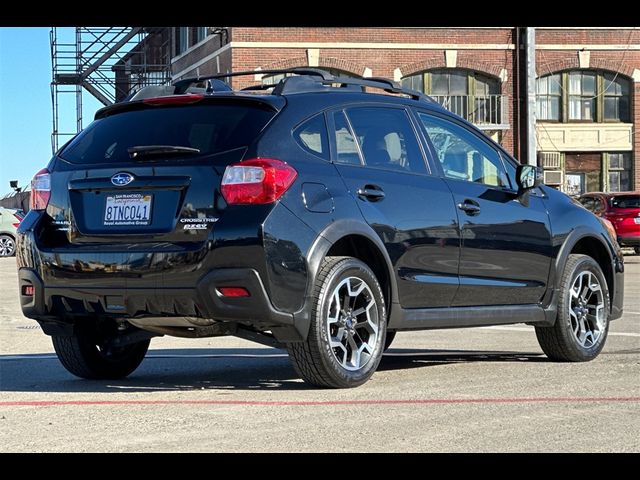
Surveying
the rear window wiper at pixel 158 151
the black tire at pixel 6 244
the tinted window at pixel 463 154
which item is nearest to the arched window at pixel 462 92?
the black tire at pixel 6 244

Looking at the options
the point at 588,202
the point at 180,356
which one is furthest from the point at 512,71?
the point at 180,356

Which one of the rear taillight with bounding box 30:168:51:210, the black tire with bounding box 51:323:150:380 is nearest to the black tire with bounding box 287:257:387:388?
the black tire with bounding box 51:323:150:380

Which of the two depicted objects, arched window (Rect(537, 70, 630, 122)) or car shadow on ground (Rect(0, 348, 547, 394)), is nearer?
car shadow on ground (Rect(0, 348, 547, 394))

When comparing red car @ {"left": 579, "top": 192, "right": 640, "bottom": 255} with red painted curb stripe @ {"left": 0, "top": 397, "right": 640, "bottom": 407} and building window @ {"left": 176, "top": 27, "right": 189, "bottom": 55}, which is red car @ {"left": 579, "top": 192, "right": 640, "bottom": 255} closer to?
building window @ {"left": 176, "top": 27, "right": 189, "bottom": 55}

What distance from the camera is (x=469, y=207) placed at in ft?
27.9

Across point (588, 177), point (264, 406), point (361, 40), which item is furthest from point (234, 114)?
Answer: point (588, 177)

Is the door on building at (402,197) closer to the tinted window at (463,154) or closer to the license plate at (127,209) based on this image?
the tinted window at (463,154)

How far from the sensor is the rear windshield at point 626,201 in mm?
29578

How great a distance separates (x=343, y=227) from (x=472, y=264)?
1396mm

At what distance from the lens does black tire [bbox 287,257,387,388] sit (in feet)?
23.9

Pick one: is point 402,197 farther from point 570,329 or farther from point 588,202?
point 588,202

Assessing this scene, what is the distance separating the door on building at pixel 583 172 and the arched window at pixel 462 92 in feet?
10.0

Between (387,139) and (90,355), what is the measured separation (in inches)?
92.6

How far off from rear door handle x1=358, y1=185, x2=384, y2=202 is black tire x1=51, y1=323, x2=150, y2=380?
193cm
